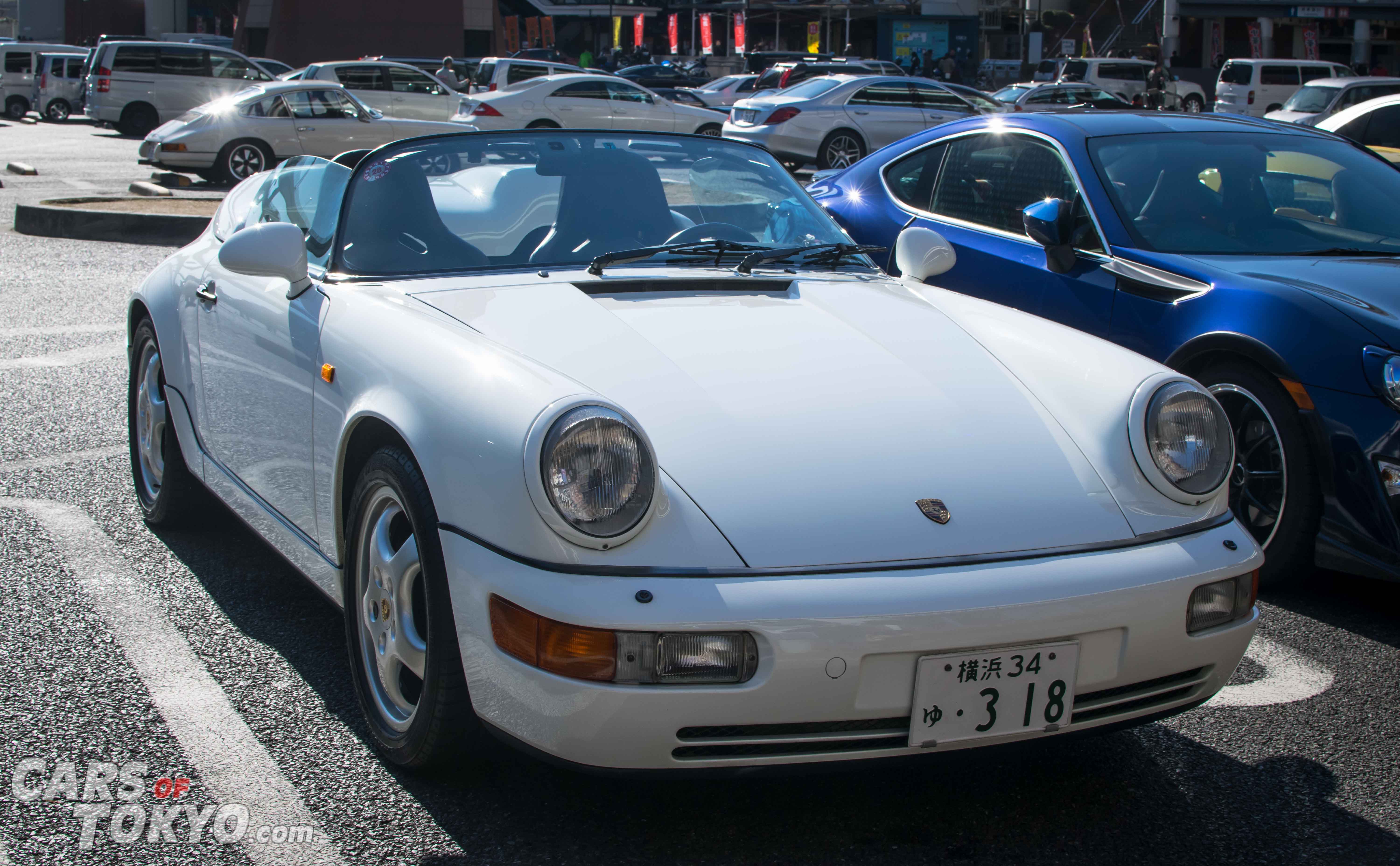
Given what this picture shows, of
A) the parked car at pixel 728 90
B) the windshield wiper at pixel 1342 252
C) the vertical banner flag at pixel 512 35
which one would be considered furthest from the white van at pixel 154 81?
the vertical banner flag at pixel 512 35

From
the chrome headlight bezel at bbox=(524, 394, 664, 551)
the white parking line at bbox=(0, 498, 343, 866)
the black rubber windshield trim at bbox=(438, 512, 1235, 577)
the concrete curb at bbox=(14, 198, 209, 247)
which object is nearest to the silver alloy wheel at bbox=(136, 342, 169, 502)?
the white parking line at bbox=(0, 498, 343, 866)

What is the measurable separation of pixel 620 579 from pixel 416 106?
862 inches

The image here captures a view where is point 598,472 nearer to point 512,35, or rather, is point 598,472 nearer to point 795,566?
point 795,566

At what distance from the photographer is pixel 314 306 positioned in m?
3.02

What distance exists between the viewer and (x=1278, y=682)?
3135 mm

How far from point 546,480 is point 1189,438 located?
131 centimetres

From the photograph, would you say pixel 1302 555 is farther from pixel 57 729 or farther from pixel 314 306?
pixel 57 729

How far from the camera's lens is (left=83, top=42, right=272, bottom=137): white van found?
963 inches

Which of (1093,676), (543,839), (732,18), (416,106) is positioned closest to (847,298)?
(1093,676)

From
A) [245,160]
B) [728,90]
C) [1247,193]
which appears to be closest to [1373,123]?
[1247,193]

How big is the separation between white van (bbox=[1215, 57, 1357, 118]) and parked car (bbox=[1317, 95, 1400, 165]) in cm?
2594

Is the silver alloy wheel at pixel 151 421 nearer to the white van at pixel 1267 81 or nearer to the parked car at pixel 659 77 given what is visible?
the parked car at pixel 659 77

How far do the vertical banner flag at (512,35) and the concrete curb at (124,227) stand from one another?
39581 millimetres

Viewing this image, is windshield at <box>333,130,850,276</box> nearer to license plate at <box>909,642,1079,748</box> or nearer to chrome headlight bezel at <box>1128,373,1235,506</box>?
chrome headlight bezel at <box>1128,373,1235,506</box>
